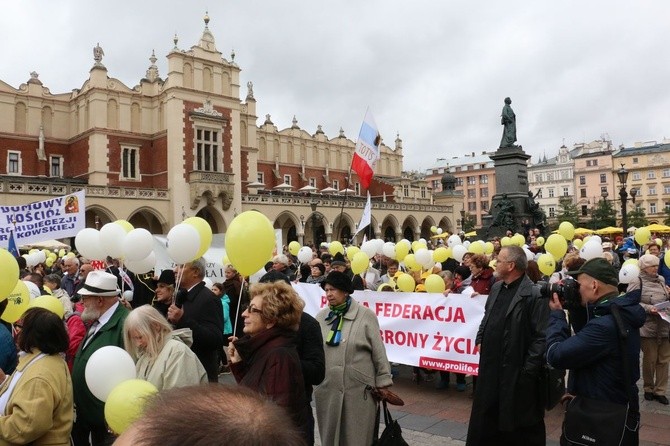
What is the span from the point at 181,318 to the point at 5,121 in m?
37.8

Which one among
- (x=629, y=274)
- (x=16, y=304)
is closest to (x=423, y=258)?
(x=629, y=274)

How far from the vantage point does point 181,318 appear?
4.18m

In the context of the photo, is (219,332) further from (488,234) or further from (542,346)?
(488,234)

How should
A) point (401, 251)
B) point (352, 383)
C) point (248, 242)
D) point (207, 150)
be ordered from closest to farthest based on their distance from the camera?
point (352, 383)
point (248, 242)
point (401, 251)
point (207, 150)

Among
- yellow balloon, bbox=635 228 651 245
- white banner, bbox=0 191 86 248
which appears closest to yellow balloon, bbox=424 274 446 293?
white banner, bbox=0 191 86 248

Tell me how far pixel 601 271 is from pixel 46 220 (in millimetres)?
8450

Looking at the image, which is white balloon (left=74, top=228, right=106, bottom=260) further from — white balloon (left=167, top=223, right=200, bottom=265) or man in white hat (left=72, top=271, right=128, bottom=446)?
man in white hat (left=72, top=271, right=128, bottom=446)

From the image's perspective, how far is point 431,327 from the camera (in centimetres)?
705

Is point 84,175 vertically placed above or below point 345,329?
above

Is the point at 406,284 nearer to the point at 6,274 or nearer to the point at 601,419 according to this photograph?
the point at 601,419

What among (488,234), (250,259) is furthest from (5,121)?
(250,259)

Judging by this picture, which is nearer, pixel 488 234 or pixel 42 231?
pixel 42 231

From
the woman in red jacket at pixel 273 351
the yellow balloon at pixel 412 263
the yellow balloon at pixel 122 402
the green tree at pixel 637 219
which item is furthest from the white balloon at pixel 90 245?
the green tree at pixel 637 219

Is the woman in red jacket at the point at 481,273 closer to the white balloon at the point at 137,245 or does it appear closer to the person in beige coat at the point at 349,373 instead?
the person in beige coat at the point at 349,373
